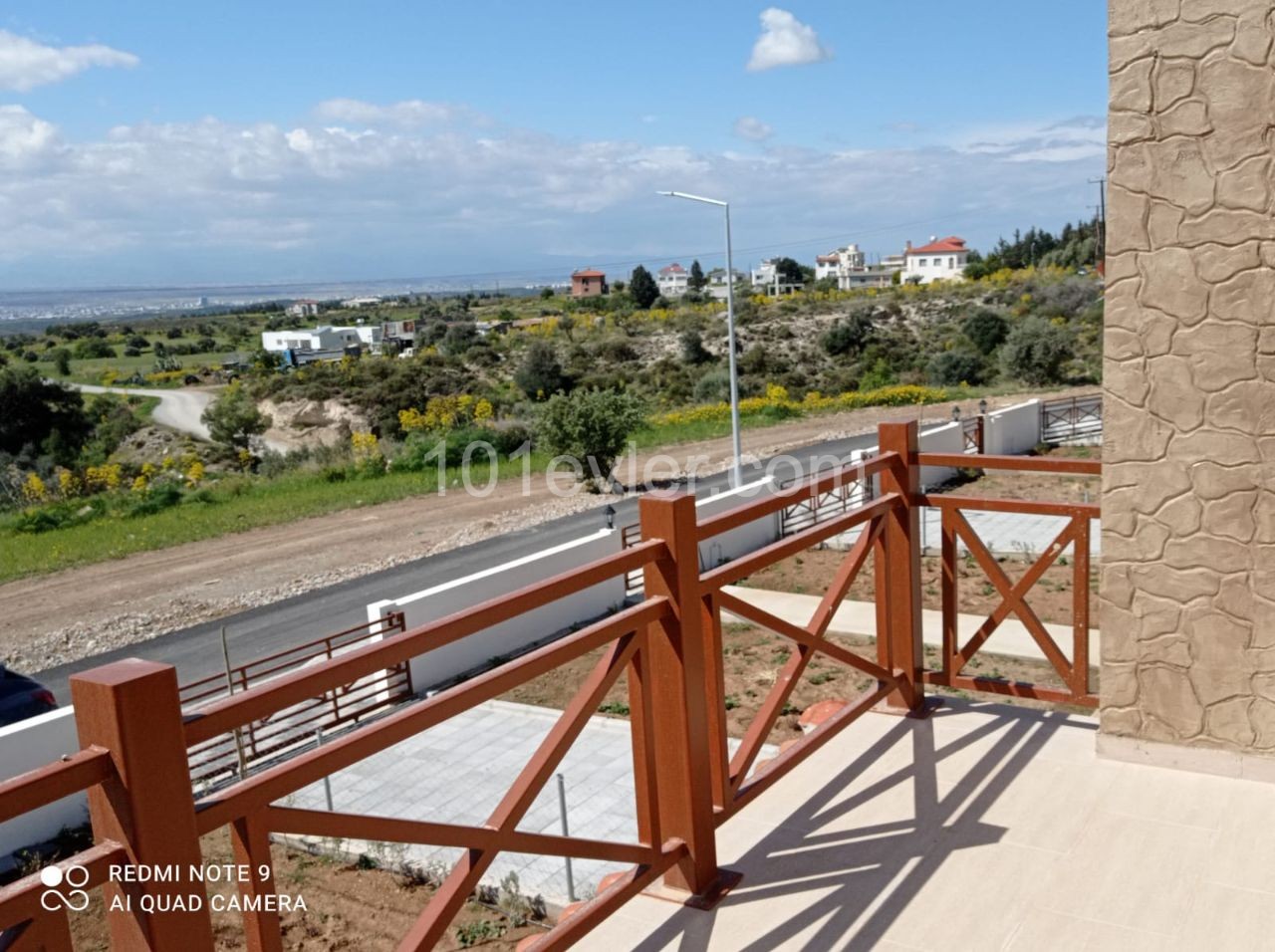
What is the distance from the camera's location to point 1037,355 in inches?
1414

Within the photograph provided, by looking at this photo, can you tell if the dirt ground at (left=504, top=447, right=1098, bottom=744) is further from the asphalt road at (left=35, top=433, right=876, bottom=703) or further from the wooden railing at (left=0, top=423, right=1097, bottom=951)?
the asphalt road at (left=35, top=433, right=876, bottom=703)

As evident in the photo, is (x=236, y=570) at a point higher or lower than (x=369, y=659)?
lower

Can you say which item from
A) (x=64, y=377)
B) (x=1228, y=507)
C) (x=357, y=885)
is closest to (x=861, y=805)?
(x=1228, y=507)

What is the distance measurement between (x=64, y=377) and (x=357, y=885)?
226ft

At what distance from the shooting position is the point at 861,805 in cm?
393

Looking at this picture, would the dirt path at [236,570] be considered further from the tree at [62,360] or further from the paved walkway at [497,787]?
the tree at [62,360]

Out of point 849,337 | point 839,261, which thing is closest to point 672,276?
point 839,261

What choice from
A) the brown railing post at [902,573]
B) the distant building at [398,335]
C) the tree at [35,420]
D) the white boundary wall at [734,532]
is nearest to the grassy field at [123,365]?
the distant building at [398,335]

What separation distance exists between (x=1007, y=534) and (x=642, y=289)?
6132 centimetres

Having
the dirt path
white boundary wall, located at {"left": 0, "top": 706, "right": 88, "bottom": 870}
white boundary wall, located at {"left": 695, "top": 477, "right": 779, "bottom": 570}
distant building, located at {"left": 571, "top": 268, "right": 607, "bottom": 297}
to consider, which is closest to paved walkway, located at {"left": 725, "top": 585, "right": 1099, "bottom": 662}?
white boundary wall, located at {"left": 695, "top": 477, "right": 779, "bottom": 570}

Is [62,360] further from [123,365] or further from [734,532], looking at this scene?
[734,532]

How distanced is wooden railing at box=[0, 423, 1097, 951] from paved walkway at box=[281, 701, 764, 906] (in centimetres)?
257

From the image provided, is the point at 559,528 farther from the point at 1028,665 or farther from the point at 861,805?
the point at 861,805

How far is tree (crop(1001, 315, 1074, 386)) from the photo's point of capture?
35844 mm
